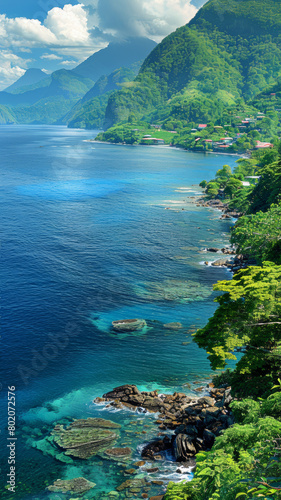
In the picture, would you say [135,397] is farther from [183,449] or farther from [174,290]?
[174,290]

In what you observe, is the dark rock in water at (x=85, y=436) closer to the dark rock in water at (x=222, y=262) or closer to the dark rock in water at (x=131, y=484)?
the dark rock in water at (x=131, y=484)

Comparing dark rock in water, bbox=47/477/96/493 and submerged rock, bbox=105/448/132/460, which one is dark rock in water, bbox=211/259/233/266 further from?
dark rock in water, bbox=47/477/96/493

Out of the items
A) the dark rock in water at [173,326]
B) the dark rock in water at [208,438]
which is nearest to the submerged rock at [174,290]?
the dark rock in water at [173,326]

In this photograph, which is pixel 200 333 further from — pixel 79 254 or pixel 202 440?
pixel 79 254

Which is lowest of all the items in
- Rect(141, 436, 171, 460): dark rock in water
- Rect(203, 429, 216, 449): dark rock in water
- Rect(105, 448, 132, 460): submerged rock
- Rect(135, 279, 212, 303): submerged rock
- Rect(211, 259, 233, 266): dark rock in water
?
Rect(105, 448, 132, 460): submerged rock

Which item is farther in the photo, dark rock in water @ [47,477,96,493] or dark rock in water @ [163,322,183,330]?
dark rock in water @ [163,322,183,330]

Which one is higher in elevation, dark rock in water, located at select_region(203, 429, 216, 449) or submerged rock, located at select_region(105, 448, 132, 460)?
dark rock in water, located at select_region(203, 429, 216, 449)

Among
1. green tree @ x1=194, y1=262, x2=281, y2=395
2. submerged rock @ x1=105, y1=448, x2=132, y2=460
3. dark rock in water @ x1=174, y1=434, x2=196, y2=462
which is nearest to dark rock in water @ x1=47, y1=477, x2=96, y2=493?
submerged rock @ x1=105, y1=448, x2=132, y2=460
